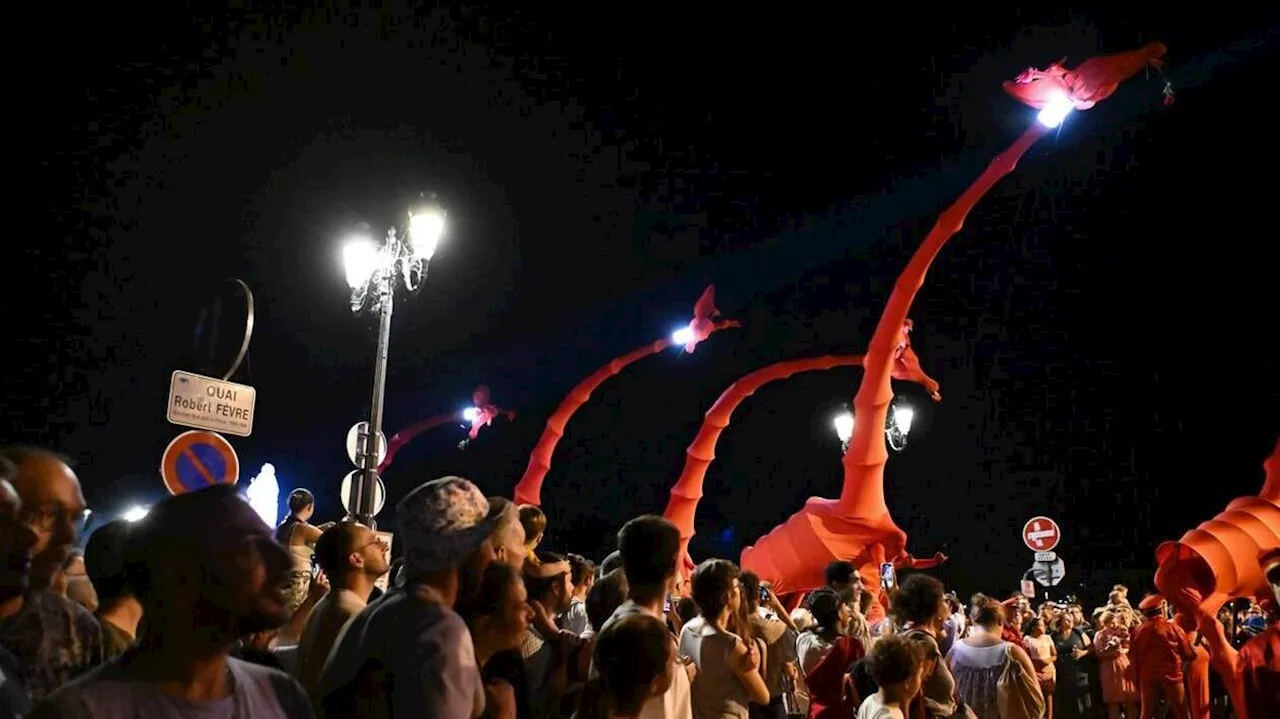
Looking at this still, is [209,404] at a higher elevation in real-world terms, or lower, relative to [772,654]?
higher

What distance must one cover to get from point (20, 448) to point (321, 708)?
44.2 inches

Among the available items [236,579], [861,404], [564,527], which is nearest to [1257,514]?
[861,404]

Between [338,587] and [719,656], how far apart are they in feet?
6.59

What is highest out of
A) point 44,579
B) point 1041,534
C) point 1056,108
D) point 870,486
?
point 1056,108

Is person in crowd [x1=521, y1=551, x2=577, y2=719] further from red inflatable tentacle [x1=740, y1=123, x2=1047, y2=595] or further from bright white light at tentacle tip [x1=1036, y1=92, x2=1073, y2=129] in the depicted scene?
red inflatable tentacle [x1=740, y1=123, x2=1047, y2=595]

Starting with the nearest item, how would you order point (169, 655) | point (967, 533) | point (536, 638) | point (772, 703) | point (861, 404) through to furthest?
point (169, 655) → point (536, 638) → point (772, 703) → point (861, 404) → point (967, 533)

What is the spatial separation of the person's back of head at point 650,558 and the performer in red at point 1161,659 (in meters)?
9.70

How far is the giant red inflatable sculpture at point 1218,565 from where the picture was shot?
1068cm

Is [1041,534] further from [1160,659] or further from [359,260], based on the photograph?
[359,260]

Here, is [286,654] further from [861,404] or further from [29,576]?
[861,404]

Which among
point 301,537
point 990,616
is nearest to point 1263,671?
point 990,616

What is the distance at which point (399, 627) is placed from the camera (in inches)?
116

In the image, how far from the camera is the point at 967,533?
43.0 metres

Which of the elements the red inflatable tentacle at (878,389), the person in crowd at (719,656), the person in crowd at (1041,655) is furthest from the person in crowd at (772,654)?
the red inflatable tentacle at (878,389)
